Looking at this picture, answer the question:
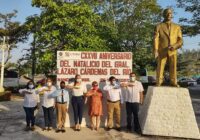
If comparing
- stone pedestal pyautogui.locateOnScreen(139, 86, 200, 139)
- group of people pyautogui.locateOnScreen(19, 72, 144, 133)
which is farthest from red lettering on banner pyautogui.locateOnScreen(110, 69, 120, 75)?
stone pedestal pyautogui.locateOnScreen(139, 86, 200, 139)

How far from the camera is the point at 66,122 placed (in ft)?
41.8

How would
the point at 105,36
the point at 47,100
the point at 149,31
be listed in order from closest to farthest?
the point at 47,100
the point at 105,36
the point at 149,31

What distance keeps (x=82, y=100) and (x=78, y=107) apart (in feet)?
0.83

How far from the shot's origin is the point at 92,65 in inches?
510

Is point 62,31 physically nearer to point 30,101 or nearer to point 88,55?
point 88,55

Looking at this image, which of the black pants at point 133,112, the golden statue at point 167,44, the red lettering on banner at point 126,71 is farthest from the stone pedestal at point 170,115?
the red lettering on banner at point 126,71

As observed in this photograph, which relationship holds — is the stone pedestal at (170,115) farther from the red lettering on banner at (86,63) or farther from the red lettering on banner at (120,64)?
the red lettering on banner at (86,63)

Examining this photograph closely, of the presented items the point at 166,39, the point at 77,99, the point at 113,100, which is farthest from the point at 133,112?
the point at 166,39

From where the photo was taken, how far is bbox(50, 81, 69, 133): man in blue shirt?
39.1 ft

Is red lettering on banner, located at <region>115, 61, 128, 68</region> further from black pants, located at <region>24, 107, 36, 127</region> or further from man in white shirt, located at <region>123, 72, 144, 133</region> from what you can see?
black pants, located at <region>24, 107, 36, 127</region>

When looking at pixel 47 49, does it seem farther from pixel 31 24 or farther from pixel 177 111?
pixel 177 111

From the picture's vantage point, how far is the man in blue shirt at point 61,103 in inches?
469

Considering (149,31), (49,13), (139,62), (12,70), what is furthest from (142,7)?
(12,70)

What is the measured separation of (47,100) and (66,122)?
1.13 m
